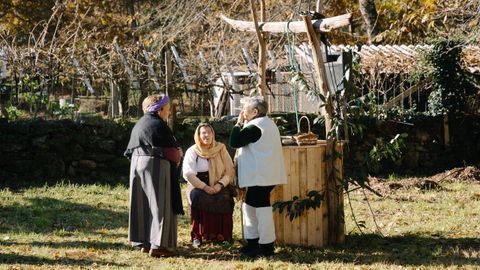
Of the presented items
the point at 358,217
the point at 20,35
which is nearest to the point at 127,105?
the point at 358,217

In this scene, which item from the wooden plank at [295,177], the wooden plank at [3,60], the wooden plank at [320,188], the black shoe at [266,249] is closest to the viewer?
the black shoe at [266,249]

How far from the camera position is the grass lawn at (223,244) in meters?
7.91

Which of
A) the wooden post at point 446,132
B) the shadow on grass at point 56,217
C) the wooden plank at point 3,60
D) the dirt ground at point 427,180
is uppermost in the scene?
the wooden plank at point 3,60

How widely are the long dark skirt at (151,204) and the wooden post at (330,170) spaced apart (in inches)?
67.2

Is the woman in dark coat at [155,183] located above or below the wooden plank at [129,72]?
below

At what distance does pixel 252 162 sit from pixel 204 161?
1.06 metres

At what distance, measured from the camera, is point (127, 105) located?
14.5m

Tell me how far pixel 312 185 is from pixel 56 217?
382 cm

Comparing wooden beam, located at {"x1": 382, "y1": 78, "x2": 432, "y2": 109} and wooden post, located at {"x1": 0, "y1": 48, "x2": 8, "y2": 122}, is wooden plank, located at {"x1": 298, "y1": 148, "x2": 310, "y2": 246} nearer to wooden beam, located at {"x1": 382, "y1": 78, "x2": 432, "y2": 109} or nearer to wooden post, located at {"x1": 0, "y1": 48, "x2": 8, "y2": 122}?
wooden post, located at {"x1": 0, "y1": 48, "x2": 8, "y2": 122}

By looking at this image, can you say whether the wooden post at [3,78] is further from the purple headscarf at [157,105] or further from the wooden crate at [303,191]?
the wooden crate at [303,191]

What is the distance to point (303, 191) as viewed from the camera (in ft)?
27.9

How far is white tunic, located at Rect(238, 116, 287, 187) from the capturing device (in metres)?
7.95

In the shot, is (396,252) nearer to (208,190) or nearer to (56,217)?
(208,190)

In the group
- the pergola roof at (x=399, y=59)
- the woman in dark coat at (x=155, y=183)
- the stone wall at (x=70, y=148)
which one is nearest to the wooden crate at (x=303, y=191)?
the woman in dark coat at (x=155, y=183)
